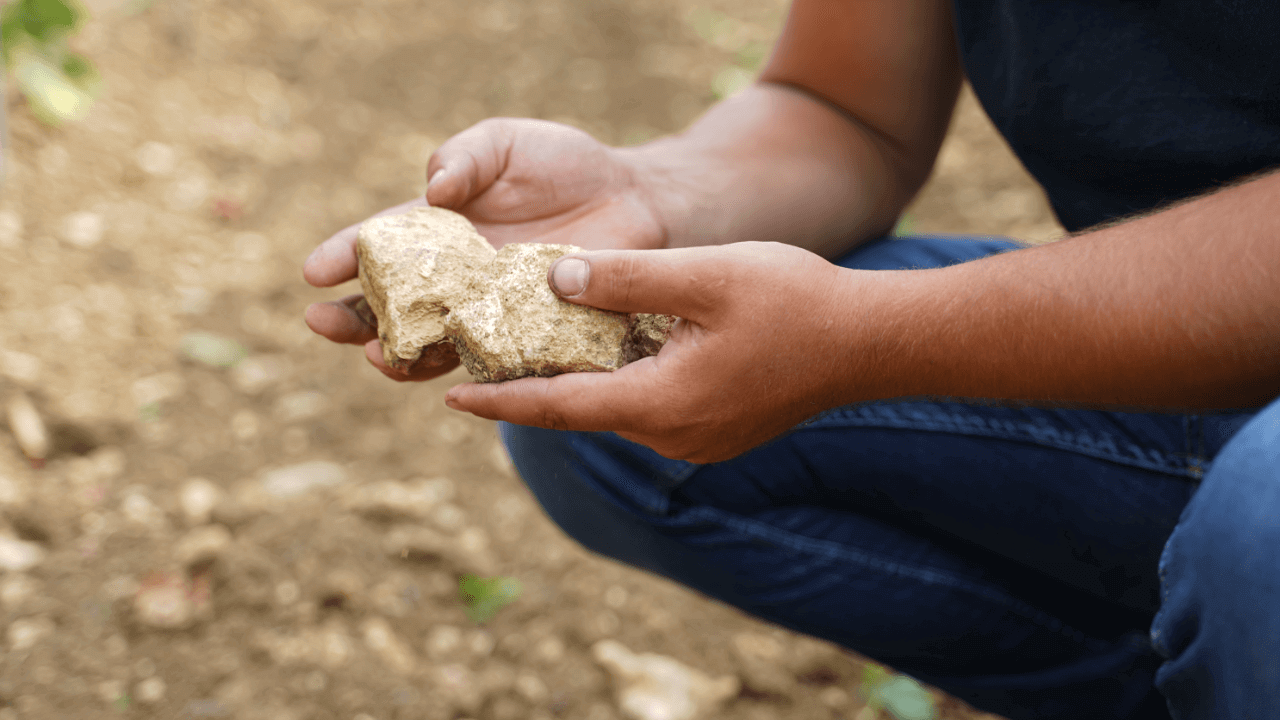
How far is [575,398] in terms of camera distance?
123cm

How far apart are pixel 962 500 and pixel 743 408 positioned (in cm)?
54

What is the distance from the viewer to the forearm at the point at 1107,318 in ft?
3.50

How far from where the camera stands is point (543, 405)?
4.10ft

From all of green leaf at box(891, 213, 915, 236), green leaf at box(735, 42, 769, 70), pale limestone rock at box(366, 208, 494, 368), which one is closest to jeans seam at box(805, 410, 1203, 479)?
pale limestone rock at box(366, 208, 494, 368)

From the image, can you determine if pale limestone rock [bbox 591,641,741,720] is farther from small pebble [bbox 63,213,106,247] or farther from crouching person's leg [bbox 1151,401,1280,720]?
small pebble [bbox 63,213,106,247]

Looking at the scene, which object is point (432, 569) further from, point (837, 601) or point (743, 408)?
point (743, 408)

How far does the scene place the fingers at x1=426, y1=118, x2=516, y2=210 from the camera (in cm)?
150

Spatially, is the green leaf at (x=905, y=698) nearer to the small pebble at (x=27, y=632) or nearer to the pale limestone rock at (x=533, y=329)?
the pale limestone rock at (x=533, y=329)

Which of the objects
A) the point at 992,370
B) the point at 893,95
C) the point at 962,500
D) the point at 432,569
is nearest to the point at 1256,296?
the point at 992,370

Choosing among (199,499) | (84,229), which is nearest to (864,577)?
(199,499)

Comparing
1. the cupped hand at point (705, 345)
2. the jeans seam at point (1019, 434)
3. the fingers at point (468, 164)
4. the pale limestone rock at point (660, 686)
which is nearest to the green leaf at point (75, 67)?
the fingers at point (468, 164)

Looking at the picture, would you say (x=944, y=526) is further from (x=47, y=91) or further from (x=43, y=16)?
(x=43, y=16)

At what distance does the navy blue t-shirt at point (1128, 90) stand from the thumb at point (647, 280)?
29.3 inches

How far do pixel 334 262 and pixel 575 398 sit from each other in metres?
0.58
